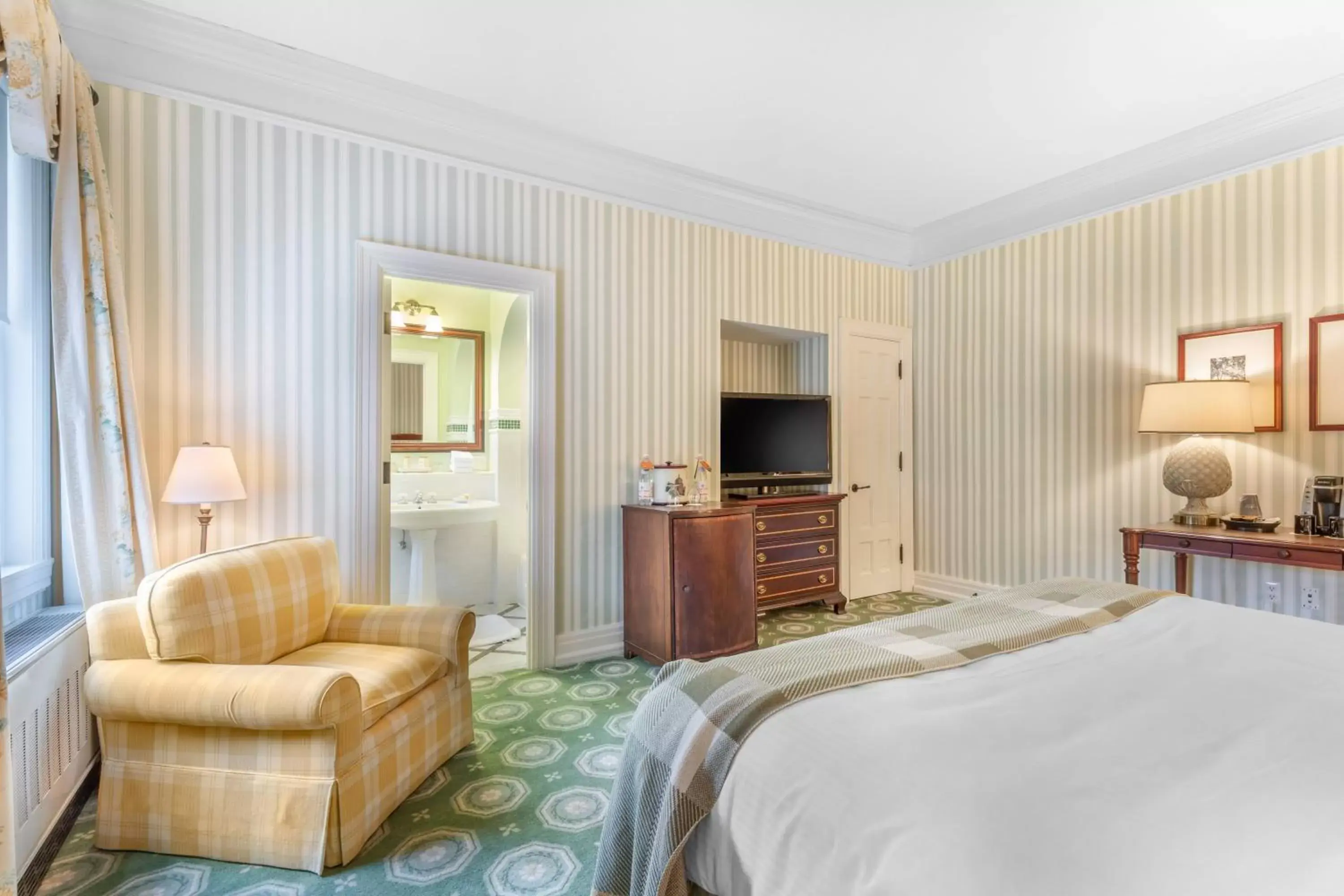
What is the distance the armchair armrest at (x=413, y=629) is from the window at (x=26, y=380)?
0.94m

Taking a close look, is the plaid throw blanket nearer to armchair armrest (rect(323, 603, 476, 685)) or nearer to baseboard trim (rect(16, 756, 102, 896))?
armchair armrest (rect(323, 603, 476, 685))

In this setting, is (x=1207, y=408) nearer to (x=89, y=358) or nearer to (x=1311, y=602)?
(x=1311, y=602)

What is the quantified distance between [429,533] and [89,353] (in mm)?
2052

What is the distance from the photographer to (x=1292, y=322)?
10.2 feet

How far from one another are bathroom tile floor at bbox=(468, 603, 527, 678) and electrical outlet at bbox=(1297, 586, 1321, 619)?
153 inches

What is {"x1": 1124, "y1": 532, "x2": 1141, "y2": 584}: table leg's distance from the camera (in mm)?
3244

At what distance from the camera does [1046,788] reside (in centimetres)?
92

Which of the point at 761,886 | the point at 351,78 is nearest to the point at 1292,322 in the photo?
the point at 761,886

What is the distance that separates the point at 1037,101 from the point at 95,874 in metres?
4.51

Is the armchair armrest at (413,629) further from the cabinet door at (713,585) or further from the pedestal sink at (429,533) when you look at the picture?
the pedestal sink at (429,533)

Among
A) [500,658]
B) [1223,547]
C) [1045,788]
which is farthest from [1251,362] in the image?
[500,658]

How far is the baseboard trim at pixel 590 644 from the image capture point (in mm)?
3361

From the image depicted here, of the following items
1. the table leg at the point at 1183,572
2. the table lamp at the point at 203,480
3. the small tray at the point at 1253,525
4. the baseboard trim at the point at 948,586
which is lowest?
the baseboard trim at the point at 948,586

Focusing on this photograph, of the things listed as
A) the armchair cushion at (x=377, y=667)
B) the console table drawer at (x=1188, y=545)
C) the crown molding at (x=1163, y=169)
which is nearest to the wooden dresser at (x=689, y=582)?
the armchair cushion at (x=377, y=667)
